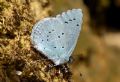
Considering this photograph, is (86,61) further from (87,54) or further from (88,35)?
(88,35)

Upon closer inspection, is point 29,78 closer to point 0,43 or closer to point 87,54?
point 0,43

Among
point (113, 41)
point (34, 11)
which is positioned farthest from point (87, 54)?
point (113, 41)

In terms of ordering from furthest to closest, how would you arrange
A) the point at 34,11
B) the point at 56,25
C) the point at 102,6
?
the point at 102,6
the point at 34,11
the point at 56,25

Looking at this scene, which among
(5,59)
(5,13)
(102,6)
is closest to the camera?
(5,59)

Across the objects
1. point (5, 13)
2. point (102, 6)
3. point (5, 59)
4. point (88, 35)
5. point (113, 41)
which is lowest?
point (113, 41)

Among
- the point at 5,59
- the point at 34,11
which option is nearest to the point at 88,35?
the point at 34,11

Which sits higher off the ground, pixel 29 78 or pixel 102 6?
pixel 29 78

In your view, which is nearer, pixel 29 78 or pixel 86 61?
pixel 29 78
